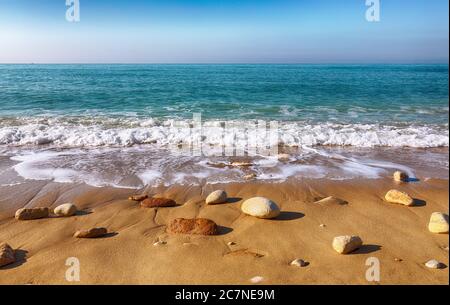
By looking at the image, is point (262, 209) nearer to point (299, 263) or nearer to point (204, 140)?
point (299, 263)

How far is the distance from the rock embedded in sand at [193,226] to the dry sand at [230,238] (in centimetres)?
12

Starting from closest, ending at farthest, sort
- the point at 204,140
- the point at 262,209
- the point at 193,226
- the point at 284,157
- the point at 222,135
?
1. the point at 193,226
2. the point at 262,209
3. the point at 284,157
4. the point at 204,140
5. the point at 222,135

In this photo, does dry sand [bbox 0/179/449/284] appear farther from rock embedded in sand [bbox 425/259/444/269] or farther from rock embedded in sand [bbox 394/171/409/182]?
rock embedded in sand [bbox 394/171/409/182]

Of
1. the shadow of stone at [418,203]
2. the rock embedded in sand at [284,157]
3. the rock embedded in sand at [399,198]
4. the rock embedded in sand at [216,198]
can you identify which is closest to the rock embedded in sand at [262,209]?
the rock embedded in sand at [216,198]

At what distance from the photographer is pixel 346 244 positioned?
370 centimetres

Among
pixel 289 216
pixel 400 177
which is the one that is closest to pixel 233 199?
pixel 289 216

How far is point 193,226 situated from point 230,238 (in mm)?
537

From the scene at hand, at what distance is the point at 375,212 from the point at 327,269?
1948 millimetres

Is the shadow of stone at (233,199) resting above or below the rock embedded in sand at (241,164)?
below

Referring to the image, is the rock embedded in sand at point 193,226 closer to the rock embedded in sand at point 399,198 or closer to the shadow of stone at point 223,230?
the shadow of stone at point 223,230

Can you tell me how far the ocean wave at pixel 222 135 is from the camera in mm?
9094

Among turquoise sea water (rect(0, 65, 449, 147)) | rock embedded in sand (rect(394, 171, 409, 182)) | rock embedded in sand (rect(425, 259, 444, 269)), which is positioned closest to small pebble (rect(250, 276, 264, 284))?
rock embedded in sand (rect(425, 259, 444, 269))

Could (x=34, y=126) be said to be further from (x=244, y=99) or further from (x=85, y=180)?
(x=244, y=99)
